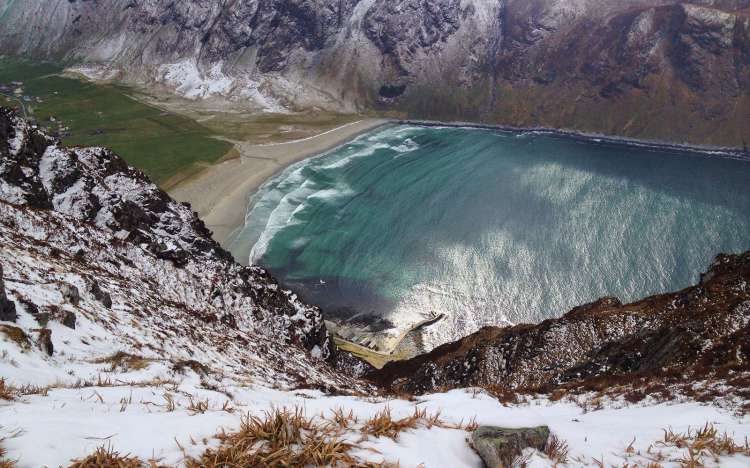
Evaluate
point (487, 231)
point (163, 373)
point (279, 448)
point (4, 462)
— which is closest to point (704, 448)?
point (279, 448)

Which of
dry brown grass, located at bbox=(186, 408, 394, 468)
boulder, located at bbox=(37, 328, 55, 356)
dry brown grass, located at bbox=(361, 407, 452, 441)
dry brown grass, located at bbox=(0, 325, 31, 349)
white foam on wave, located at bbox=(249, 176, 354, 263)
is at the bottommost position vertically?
white foam on wave, located at bbox=(249, 176, 354, 263)

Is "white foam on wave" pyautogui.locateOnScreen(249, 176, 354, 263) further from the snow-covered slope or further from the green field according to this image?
the snow-covered slope

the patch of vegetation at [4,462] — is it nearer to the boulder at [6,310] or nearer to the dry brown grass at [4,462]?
the dry brown grass at [4,462]

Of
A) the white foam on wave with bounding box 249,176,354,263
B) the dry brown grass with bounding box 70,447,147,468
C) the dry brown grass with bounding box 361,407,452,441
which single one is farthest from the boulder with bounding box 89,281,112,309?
the white foam on wave with bounding box 249,176,354,263

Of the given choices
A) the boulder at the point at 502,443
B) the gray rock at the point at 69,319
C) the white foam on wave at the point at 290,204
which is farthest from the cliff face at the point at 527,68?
the boulder at the point at 502,443

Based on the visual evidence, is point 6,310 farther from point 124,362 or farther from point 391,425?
point 391,425

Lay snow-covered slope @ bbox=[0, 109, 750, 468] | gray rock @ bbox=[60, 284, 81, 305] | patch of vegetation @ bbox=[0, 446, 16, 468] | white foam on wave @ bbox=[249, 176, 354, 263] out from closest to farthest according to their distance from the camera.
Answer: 1. patch of vegetation @ bbox=[0, 446, 16, 468]
2. snow-covered slope @ bbox=[0, 109, 750, 468]
3. gray rock @ bbox=[60, 284, 81, 305]
4. white foam on wave @ bbox=[249, 176, 354, 263]
